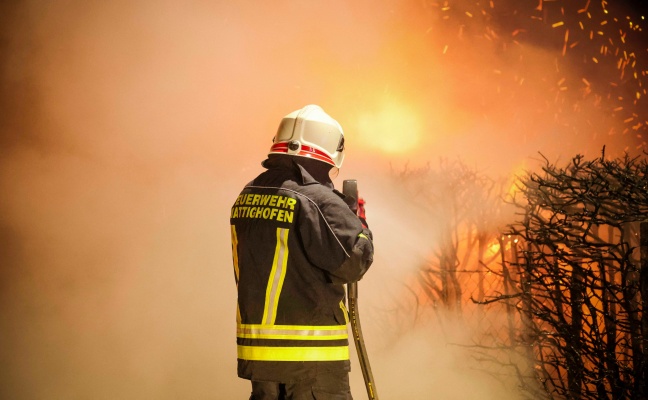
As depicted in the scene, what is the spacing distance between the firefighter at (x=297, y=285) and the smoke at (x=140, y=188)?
2.45 meters

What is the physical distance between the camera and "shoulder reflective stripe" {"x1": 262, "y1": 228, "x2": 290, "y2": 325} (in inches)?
108

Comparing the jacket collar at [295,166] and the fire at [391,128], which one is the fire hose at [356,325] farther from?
the fire at [391,128]

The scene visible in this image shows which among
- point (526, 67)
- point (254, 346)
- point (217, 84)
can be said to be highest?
point (526, 67)

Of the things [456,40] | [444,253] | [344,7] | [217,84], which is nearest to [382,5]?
[344,7]

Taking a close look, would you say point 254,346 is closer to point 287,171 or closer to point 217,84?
point 287,171

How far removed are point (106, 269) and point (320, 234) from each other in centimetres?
297

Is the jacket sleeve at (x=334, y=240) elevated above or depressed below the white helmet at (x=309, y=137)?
below

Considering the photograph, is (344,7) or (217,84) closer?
(217,84)

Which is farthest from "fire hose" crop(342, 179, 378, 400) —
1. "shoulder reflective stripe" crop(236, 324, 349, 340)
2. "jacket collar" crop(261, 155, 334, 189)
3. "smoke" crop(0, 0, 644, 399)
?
"smoke" crop(0, 0, 644, 399)

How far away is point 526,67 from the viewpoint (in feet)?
21.6

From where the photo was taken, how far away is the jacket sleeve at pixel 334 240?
8.87 feet

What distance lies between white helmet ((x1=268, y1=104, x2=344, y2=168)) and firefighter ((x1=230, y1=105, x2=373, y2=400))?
211mm

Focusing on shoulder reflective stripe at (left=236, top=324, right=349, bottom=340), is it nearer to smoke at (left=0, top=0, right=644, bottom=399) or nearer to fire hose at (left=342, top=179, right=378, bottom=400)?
fire hose at (left=342, top=179, right=378, bottom=400)

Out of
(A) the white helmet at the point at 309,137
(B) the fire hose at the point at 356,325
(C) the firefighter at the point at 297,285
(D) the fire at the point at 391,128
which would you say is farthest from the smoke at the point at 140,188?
(C) the firefighter at the point at 297,285
